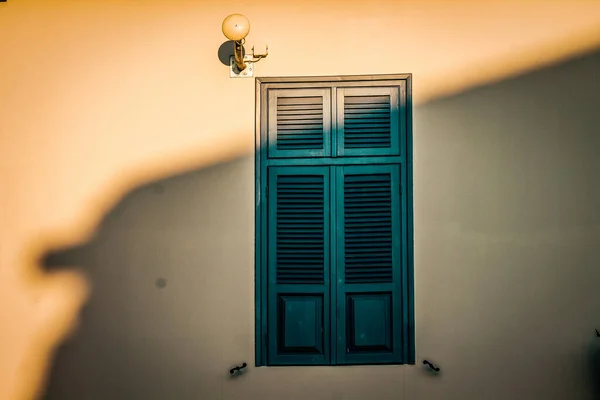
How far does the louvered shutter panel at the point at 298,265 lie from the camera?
3.56 m

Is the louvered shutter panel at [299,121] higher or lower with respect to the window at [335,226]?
higher

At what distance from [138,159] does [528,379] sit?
302 cm

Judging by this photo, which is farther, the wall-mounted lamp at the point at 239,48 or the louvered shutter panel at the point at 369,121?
the louvered shutter panel at the point at 369,121

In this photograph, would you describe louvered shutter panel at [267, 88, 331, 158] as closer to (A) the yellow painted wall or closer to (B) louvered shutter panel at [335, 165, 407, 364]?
(A) the yellow painted wall

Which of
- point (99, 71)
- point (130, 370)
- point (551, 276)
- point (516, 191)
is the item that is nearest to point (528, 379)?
point (551, 276)

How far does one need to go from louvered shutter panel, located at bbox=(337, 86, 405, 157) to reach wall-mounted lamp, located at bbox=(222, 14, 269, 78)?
2.09 ft

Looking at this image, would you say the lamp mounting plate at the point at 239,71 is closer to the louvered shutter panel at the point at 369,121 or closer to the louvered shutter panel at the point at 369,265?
the louvered shutter panel at the point at 369,121

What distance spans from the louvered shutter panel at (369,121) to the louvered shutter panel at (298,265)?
0.27 meters

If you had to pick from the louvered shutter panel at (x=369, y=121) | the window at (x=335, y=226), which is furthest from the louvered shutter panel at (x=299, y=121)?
the louvered shutter panel at (x=369, y=121)

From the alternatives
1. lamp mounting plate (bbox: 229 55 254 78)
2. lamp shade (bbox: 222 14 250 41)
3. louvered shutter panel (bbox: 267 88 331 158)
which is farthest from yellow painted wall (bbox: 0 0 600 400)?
lamp shade (bbox: 222 14 250 41)

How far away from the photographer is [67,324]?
3584mm

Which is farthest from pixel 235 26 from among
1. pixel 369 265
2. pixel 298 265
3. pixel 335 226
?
pixel 369 265

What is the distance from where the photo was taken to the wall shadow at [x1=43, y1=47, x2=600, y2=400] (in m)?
3.54

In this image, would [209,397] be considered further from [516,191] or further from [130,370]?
[516,191]
